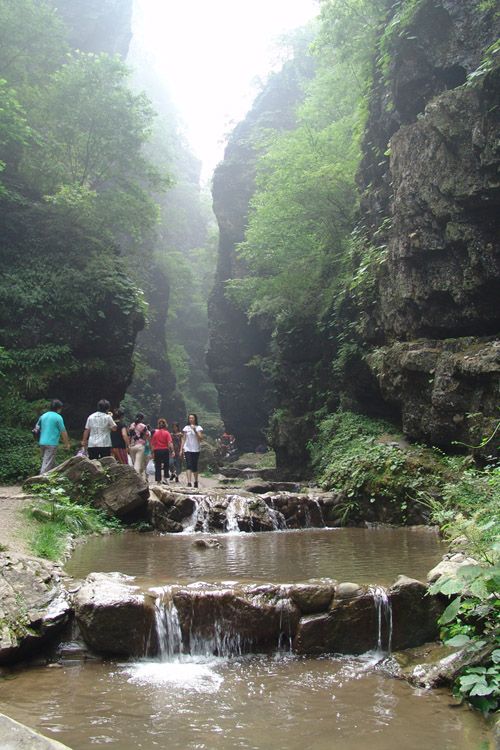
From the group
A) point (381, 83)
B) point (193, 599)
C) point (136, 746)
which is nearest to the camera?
point (136, 746)

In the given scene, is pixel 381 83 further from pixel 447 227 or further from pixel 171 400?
pixel 171 400

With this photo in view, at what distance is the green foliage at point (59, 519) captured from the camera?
27.3 feet

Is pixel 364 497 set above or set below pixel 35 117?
below

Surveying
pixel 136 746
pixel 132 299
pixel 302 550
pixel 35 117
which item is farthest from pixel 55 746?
pixel 35 117

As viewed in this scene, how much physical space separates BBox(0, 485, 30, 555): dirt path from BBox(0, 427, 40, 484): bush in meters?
5.84

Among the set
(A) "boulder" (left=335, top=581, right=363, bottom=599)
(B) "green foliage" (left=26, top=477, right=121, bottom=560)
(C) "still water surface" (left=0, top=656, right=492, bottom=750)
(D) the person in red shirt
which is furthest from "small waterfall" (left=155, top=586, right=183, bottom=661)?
(D) the person in red shirt

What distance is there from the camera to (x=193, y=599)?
5.61 m

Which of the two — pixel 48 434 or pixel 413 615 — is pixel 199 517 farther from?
pixel 413 615

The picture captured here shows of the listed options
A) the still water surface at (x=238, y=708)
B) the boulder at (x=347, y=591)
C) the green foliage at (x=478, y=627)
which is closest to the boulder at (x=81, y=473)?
the still water surface at (x=238, y=708)

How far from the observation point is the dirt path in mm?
7505

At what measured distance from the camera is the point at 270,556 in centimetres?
848

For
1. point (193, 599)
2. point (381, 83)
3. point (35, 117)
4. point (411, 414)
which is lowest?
point (193, 599)

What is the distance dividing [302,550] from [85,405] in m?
13.4

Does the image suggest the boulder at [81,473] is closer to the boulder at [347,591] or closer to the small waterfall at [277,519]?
the small waterfall at [277,519]
